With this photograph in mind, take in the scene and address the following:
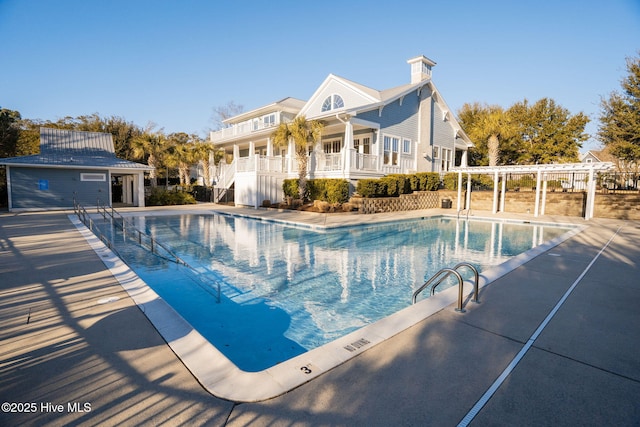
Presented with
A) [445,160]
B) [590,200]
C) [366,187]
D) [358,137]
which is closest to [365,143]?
[358,137]

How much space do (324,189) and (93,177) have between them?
14.5 metres

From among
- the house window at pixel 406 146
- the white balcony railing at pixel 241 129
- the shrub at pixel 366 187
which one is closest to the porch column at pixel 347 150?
the shrub at pixel 366 187

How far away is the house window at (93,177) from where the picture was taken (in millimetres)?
20000

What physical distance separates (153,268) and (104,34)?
18.0 metres

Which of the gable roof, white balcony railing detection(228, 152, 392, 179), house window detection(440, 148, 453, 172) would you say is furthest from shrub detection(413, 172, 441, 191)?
the gable roof

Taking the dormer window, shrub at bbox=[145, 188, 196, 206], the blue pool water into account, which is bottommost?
the blue pool water

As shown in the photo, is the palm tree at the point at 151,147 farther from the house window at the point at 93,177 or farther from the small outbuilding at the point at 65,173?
the house window at the point at 93,177

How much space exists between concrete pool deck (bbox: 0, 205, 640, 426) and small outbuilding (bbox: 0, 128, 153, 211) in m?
17.7

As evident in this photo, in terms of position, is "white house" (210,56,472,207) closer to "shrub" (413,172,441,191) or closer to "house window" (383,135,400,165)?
"house window" (383,135,400,165)

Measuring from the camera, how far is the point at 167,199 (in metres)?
23.6

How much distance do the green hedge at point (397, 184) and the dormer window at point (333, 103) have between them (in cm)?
647

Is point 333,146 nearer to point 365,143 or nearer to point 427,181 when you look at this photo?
point 365,143

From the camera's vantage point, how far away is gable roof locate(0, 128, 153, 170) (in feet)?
61.6

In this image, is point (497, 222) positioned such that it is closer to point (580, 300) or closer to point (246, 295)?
point (580, 300)
